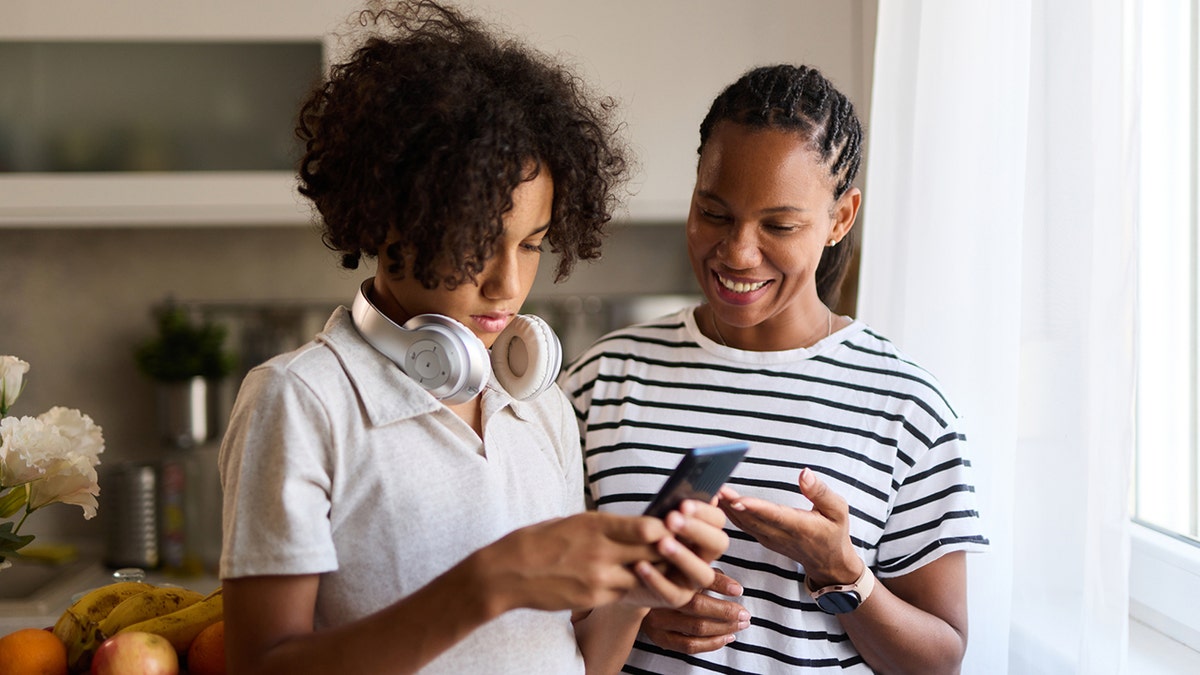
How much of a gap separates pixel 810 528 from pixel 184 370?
2.15m

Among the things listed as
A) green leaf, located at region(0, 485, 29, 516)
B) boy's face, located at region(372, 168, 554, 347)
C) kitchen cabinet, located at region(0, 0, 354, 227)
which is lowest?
green leaf, located at region(0, 485, 29, 516)

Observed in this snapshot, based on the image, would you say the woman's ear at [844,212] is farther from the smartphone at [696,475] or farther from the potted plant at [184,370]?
the potted plant at [184,370]

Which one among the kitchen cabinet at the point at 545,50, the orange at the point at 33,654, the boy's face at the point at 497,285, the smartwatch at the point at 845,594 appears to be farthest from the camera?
the kitchen cabinet at the point at 545,50

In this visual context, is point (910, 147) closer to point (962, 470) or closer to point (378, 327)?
point (962, 470)

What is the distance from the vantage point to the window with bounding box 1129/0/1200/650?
130cm

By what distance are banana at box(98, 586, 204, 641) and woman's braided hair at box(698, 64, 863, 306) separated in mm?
761

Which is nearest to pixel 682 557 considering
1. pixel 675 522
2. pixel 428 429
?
pixel 675 522

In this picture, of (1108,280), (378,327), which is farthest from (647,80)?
(378,327)

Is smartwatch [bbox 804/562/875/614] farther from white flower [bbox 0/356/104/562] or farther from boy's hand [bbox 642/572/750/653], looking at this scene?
white flower [bbox 0/356/104/562]

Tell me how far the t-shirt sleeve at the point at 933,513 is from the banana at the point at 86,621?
0.80m

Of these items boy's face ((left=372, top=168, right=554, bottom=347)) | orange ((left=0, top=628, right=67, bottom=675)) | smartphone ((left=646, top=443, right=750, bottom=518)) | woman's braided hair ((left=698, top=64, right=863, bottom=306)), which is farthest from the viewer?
woman's braided hair ((left=698, top=64, right=863, bottom=306))

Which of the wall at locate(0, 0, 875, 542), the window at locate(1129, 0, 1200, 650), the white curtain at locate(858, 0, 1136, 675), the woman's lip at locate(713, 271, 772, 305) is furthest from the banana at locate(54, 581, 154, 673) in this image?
the wall at locate(0, 0, 875, 542)

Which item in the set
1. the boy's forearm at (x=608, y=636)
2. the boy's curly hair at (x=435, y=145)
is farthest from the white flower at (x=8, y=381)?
the boy's forearm at (x=608, y=636)

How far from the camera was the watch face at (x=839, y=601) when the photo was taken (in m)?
1.07
